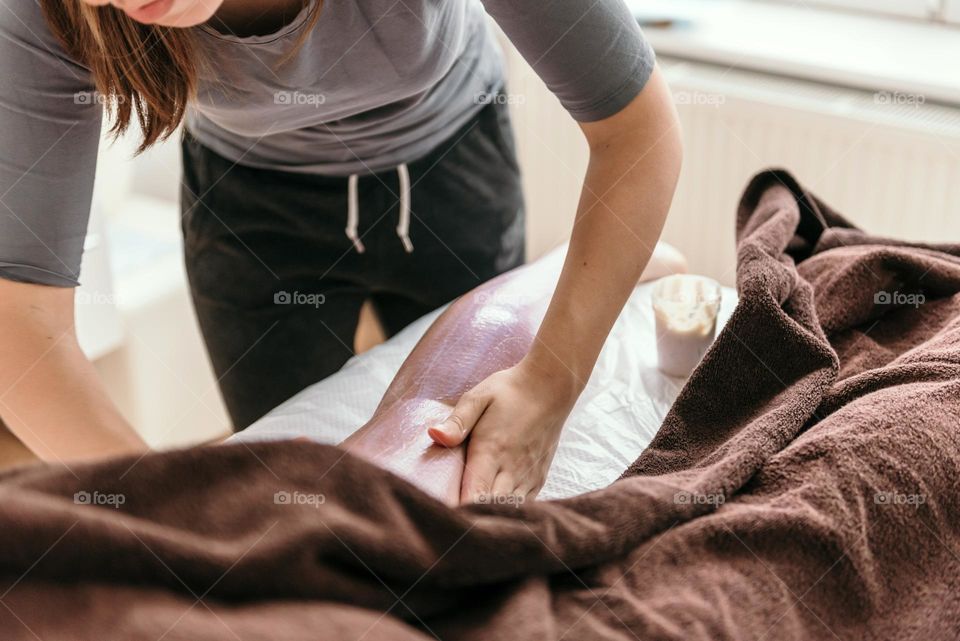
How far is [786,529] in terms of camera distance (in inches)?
29.3

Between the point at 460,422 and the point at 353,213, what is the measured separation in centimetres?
42

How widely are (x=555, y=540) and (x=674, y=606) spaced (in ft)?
0.30

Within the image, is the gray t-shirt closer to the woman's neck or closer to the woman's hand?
the woman's neck

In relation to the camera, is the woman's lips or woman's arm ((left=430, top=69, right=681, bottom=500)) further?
woman's arm ((left=430, top=69, right=681, bottom=500))

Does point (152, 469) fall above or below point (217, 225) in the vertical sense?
above

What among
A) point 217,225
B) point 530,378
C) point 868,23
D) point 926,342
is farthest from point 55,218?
point 868,23

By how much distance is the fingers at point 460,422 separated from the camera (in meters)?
0.92

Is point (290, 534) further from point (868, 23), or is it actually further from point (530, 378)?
point (868, 23)

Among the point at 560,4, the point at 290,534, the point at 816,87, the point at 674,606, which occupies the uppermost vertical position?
the point at 560,4

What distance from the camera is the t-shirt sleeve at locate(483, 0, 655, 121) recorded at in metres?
0.86

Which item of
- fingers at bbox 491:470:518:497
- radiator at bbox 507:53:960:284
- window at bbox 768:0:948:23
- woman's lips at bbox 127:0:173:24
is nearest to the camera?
woman's lips at bbox 127:0:173:24

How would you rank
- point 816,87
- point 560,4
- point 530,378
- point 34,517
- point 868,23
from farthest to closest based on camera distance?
point 868,23, point 816,87, point 530,378, point 560,4, point 34,517

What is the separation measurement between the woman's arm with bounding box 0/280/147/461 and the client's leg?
0.84ft

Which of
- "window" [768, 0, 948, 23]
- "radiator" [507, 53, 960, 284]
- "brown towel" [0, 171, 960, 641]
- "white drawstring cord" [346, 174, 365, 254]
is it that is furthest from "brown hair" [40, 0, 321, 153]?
"window" [768, 0, 948, 23]
